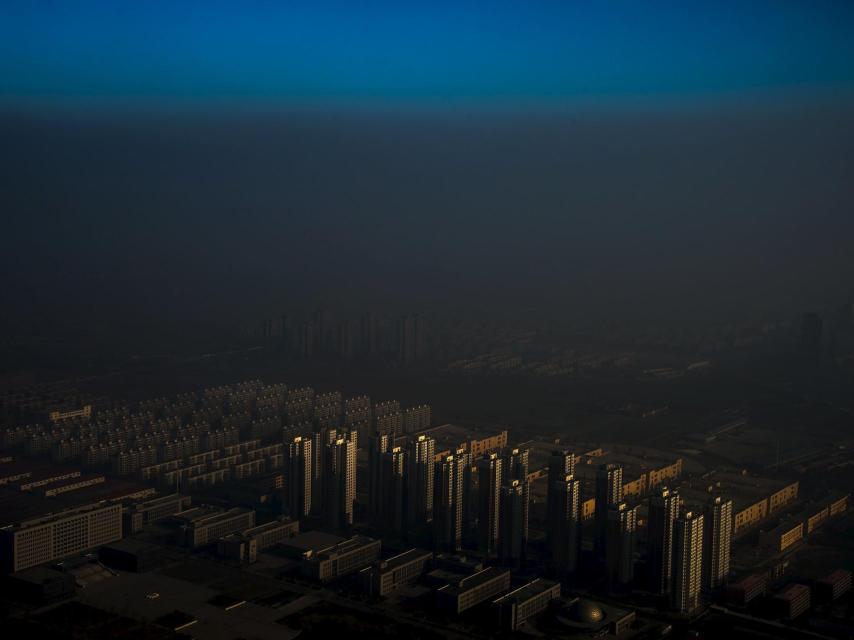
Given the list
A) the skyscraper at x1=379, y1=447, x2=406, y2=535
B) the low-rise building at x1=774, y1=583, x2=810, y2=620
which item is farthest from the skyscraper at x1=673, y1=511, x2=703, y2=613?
the skyscraper at x1=379, y1=447, x2=406, y2=535

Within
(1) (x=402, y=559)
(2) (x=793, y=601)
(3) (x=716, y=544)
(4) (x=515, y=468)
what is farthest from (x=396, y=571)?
(2) (x=793, y=601)

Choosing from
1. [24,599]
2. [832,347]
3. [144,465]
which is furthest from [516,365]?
[24,599]

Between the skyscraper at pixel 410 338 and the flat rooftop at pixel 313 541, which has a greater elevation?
the skyscraper at pixel 410 338

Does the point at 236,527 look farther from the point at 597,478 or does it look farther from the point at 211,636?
the point at 597,478

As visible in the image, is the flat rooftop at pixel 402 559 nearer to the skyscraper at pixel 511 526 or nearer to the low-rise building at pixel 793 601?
the skyscraper at pixel 511 526

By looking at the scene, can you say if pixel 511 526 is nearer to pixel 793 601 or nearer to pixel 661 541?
pixel 661 541

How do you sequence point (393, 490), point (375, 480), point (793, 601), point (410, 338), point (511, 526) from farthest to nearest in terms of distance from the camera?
1. point (410, 338)
2. point (375, 480)
3. point (393, 490)
4. point (511, 526)
5. point (793, 601)

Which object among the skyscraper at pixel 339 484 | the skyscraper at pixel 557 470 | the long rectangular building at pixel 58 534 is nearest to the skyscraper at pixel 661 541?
the skyscraper at pixel 557 470
